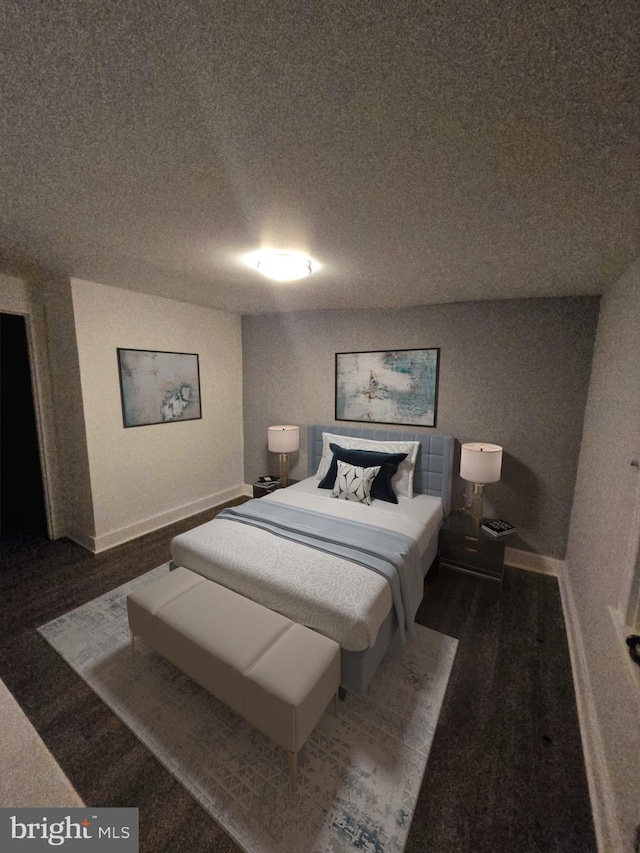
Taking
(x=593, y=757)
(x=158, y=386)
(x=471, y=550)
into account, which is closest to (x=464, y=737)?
(x=593, y=757)

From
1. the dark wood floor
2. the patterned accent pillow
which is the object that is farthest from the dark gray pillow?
the dark wood floor

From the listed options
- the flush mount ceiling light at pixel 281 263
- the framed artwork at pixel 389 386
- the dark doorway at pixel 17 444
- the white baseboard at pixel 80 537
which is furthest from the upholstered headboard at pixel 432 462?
the dark doorway at pixel 17 444

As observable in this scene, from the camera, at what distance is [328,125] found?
3.30 ft

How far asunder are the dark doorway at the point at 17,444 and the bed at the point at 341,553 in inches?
91.2

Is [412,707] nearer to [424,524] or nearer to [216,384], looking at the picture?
[424,524]

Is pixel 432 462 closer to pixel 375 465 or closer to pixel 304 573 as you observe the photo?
pixel 375 465

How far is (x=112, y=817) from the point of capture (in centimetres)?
128

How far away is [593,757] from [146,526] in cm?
373

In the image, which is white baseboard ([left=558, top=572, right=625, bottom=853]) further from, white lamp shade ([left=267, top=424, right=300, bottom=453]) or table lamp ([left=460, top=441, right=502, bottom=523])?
white lamp shade ([left=267, top=424, right=300, bottom=453])

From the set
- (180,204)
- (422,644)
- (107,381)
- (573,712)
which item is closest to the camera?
(180,204)

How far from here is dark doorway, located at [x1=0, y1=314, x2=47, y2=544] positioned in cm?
330

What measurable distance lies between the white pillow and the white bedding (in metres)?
0.40

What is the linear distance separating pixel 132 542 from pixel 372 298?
3.38 m

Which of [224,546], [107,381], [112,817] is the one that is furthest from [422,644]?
[107,381]
